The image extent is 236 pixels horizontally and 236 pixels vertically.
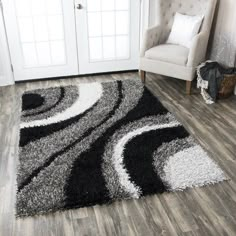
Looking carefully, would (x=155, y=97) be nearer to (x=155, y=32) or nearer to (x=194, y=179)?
(x=155, y=32)

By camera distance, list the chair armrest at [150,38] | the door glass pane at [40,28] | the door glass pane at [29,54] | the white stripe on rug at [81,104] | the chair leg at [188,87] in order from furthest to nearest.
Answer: the door glass pane at [29,54] < the door glass pane at [40,28] < the chair armrest at [150,38] < the chair leg at [188,87] < the white stripe on rug at [81,104]

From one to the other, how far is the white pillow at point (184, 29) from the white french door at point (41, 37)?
49.4 inches

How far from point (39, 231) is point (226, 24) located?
2.97 metres

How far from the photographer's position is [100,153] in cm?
248

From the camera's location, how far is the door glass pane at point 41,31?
368 centimetres

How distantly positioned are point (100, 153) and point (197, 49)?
1672mm

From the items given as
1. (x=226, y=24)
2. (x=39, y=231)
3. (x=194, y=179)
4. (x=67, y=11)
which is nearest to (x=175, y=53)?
(x=226, y=24)

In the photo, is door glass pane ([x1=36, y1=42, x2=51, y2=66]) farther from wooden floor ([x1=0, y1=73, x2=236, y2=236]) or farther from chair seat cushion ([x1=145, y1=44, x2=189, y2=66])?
wooden floor ([x1=0, y1=73, x2=236, y2=236])

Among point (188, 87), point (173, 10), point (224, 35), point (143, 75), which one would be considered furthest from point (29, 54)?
point (224, 35)

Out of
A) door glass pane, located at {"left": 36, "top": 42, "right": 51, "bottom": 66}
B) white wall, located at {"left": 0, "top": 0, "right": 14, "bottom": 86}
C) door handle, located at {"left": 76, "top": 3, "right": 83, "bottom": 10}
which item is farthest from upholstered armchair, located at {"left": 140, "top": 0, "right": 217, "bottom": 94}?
white wall, located at {"left": 0, "top": 0, "right": 14, "bottom": 86}

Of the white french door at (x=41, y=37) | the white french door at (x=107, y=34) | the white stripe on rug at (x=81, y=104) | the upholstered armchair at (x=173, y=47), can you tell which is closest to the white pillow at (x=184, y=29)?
the upholstered armchair at (x=173, y=47)

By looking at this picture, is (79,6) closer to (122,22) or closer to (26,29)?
(122,22)

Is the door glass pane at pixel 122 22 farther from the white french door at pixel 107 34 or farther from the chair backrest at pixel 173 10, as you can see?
the chair backrest at pixel 173 10

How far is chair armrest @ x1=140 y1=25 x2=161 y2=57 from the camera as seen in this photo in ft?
11.9
